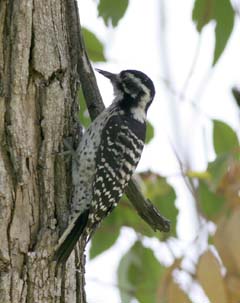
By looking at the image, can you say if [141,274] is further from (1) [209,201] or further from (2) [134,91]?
(2) [134,91]

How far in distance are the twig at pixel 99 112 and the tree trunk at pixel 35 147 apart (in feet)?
0.40

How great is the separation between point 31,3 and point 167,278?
1204 mm

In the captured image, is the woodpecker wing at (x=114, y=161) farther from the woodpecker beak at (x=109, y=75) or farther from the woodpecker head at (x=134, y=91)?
the woodpecker beak at (x=109, y=75)

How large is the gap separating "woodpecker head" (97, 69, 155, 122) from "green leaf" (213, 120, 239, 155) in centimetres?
84

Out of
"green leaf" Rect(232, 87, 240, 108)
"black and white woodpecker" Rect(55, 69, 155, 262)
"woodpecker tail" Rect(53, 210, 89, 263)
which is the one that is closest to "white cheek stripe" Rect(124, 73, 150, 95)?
"black and white woodpecker" Rect(55, 69, 155, 262)

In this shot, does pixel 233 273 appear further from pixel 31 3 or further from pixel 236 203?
pixel 31 3

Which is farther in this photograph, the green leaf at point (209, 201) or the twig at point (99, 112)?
the twig at point (99, 112)

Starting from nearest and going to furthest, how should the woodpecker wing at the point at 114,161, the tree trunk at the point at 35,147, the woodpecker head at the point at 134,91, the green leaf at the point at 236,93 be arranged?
the green leaf at the point at 236,93, the tree trunk at the point at 35,147, the woodpecker wing at the point at 114,161, the woodpecker head at the point at 134,91

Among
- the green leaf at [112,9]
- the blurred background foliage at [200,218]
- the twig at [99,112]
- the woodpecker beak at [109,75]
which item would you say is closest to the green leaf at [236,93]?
the blurred background foliage at [200,218]

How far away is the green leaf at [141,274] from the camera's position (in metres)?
3.12

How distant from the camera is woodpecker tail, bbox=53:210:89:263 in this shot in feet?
8.10

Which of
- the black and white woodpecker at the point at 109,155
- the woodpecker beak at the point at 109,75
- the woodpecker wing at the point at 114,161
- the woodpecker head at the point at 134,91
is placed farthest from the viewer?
the woodpecker beak at the point at 109,75

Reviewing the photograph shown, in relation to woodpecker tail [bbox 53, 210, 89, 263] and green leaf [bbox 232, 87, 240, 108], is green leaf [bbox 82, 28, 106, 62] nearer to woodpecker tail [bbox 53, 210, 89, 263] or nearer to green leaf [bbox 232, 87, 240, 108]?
woodpecker tail [bbox 53, 210, 89, 263]

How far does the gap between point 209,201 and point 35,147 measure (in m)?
0.79
